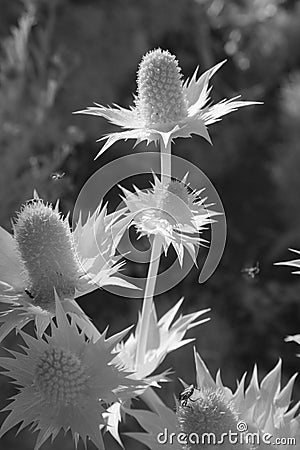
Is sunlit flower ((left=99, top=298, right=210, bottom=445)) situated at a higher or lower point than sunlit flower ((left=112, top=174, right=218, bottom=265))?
lower

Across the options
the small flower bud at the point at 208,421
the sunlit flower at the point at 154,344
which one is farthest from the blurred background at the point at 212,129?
the small flower bud at the point at 208,421

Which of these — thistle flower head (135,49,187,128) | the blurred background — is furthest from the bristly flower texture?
the blurred background

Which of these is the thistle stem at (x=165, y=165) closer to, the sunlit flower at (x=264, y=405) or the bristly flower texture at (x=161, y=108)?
the bristly flower texture at (x=161, y=108)

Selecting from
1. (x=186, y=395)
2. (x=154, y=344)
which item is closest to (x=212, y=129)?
(x=154, y=344)

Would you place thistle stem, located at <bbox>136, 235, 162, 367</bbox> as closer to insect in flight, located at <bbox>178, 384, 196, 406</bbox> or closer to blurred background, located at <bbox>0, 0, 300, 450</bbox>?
insect in flight, located at <bbox>178, 384, 196, 406</bbox>

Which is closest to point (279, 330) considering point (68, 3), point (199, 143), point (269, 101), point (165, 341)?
point (199, 143)

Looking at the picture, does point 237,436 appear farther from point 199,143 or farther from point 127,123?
point 199,143
